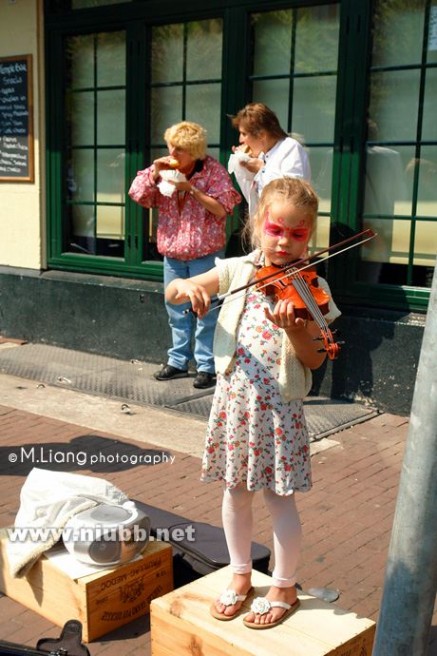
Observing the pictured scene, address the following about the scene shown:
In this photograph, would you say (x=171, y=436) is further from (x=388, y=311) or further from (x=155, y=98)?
(x=155, y=98)

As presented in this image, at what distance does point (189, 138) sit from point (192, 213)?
0.58 meters

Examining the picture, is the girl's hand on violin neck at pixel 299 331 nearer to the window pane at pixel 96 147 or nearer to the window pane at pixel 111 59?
the window pane at pixel 96 147

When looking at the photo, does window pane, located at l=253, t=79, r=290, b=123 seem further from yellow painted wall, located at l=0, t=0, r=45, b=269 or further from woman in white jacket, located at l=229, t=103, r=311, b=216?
yellow painted wall, located at l=0, t=0, r=45, b=269

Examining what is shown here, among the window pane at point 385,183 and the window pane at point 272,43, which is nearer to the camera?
the window pane at point 385,183

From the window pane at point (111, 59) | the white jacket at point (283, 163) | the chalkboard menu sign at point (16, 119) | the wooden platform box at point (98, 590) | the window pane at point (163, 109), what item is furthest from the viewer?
the chalkboard menu sign at point (16, 119)

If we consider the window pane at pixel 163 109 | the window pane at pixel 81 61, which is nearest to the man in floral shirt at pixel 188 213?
the window pane at pixel 163 109

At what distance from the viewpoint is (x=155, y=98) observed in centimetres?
758

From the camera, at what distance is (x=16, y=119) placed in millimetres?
8281

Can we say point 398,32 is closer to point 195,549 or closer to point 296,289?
point 296,289

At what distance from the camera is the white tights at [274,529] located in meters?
3.00

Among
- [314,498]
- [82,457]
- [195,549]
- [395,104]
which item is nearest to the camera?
[195,549]

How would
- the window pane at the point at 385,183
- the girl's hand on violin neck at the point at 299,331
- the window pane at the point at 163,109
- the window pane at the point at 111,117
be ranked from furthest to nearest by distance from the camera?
1. the window pane at the point at 111,117
2. the window pane at the point at 163,109
3. the window pane at the point at 385,183
4. the girl's hand on violin neck at the point at 299,331

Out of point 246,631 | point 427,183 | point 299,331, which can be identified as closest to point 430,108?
point 427,183

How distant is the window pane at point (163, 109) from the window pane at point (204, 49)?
24 cm
